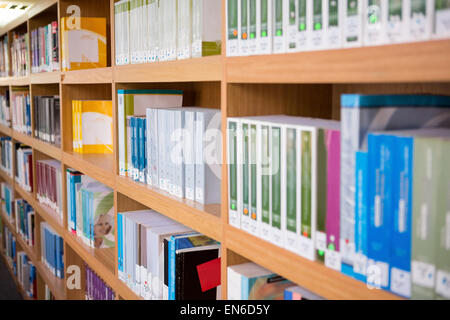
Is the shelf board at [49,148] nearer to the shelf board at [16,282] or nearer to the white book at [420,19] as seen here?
the shelf board at [16,282]

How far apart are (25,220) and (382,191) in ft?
11.8

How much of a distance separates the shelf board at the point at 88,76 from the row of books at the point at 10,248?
2.48 m

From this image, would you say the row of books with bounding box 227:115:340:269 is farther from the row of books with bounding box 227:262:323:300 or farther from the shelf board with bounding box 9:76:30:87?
the shelf board with bounding box 9:76:30:87

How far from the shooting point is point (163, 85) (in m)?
2.04

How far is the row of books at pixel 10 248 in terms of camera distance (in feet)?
14.7

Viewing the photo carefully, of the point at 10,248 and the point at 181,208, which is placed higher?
the point at 181,208

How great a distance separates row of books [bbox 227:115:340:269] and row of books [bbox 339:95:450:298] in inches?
1.6

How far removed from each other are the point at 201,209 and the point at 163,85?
0.79m

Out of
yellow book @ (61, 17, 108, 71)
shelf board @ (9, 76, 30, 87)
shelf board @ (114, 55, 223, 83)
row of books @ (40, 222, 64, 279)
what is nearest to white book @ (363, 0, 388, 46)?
shelf board @ (114, 55, 223, 83)

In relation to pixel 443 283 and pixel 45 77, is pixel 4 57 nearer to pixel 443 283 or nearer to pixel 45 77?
pixel 45 77

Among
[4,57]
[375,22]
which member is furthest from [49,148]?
[375,22]

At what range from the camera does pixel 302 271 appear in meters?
1.00
